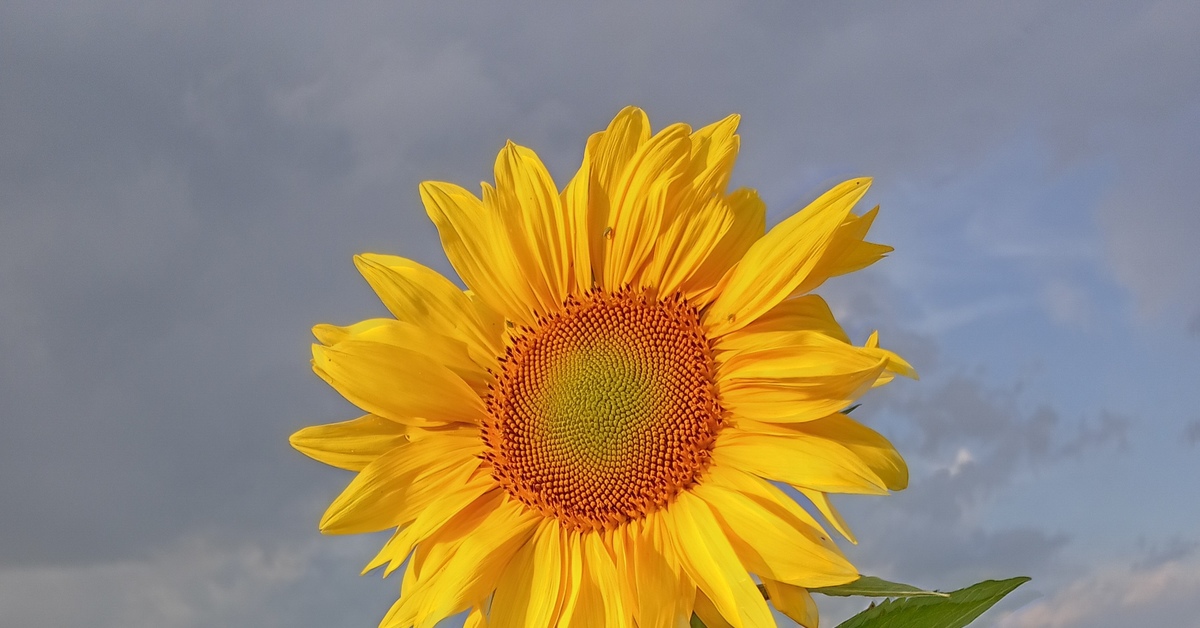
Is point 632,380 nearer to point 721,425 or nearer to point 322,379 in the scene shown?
point 721,425

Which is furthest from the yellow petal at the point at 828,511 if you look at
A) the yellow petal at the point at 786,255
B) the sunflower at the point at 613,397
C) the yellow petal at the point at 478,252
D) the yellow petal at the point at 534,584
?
the yellow petal at the point at 478,252

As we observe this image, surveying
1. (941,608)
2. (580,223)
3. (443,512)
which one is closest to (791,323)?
(580,223)

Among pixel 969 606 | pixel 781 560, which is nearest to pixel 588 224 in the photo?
pixel 781 560

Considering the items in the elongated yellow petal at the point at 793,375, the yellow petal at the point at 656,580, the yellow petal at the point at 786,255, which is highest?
the yellow petal at the point at 786,255

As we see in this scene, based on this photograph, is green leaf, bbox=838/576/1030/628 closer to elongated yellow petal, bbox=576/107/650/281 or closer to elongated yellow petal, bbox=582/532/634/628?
elongated yellow petal, bbox=582/532/634/628

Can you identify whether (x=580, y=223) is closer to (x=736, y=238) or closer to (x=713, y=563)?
(x=736, y=238)

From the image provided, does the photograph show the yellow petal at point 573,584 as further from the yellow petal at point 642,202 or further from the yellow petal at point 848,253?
the yellow petal at point 848,253
